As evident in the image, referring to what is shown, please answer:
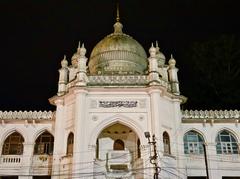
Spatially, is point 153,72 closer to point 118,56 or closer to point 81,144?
point 118,56

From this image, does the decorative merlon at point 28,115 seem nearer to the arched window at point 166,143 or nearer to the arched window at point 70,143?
the arched window at point 70,143

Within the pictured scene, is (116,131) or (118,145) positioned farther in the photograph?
(116,131)

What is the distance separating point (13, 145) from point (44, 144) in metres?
2.04

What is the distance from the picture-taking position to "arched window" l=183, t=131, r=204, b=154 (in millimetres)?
21509

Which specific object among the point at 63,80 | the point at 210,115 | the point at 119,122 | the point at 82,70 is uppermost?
the point at 63,80

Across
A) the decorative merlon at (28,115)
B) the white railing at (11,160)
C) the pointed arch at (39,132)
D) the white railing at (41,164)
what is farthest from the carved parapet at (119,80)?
the white railing at (11,160)

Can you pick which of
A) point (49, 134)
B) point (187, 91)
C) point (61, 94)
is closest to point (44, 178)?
point (49, 134)

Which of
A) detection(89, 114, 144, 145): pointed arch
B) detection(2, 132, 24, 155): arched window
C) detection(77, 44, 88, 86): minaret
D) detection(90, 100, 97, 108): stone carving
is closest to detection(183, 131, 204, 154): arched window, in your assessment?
detection(89, 114, 144, 145): pointed arch

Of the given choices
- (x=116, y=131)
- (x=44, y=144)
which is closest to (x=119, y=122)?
(x=116, y=131)

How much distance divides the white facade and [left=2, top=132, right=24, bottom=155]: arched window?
62 mm

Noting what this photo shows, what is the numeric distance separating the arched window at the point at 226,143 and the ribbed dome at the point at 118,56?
6.80 metres

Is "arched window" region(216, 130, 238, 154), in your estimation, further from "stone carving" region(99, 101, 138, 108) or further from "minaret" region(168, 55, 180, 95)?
"stone carving" region(99, 101, 138, 108)

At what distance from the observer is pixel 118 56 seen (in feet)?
78.3

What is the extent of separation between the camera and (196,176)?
20797 mm
